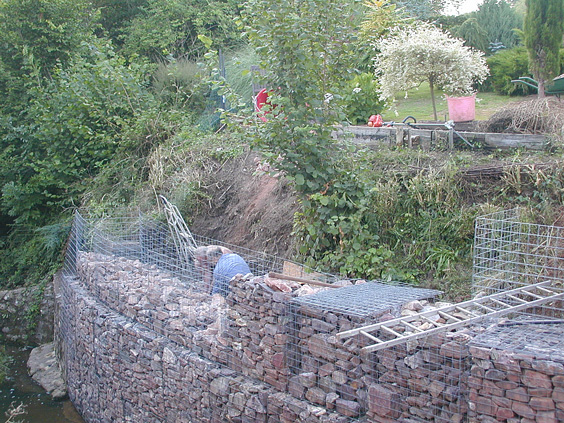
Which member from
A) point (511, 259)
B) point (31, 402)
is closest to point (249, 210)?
point (31, 402)

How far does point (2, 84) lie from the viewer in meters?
12.8

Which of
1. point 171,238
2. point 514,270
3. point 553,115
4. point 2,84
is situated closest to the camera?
point 514,270

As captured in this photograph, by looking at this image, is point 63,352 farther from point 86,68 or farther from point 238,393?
Answer: point 86,68

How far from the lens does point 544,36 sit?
24.9ft

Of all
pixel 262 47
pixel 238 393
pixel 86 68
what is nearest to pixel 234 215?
pixel 262 47

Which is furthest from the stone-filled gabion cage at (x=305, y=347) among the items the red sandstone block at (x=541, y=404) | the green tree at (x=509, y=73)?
the green tree at (x=509, y=73)

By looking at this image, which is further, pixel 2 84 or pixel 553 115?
pixel 2 84

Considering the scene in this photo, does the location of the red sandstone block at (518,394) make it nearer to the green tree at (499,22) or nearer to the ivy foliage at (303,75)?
the ivy foliage at (303,75)

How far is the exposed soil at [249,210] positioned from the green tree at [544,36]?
401cm

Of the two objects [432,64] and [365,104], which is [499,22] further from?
[432,64]

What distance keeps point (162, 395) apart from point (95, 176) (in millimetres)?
7133

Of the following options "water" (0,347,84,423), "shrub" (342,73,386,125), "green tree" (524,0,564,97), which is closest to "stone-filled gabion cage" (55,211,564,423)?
"water" (0,347,84,423)

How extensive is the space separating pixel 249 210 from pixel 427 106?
482 centimetres

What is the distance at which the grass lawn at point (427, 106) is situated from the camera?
9578mm
